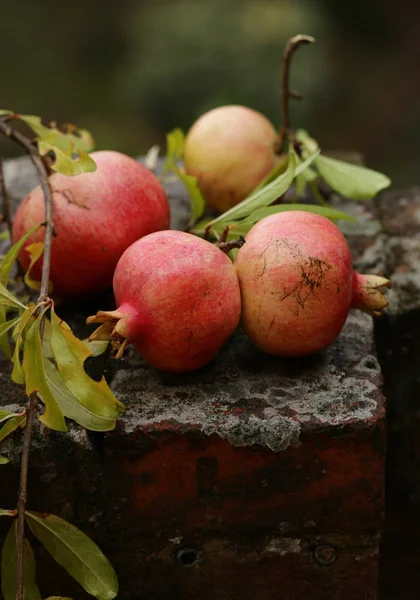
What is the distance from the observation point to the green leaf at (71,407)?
97cm

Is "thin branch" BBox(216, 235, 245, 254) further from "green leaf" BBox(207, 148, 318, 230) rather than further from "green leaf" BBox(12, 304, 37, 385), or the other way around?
"green leaf" BBox(12, 304, 37, 385)

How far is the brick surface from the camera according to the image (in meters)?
1.06

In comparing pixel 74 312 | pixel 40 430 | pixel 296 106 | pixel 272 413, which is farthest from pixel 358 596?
pixel 296 106

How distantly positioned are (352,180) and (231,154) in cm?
27

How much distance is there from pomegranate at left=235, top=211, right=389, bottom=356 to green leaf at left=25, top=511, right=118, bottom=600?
0.37 m

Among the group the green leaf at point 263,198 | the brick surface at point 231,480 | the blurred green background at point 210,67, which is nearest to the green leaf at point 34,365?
the brick surface at point 231,480

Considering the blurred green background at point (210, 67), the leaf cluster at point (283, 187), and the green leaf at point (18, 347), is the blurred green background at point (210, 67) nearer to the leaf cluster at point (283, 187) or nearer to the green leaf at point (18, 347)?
the leaf cluster at point (283, 187)

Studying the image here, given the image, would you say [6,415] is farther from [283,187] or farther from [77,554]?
[283,187]

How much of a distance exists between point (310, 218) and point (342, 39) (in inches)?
183

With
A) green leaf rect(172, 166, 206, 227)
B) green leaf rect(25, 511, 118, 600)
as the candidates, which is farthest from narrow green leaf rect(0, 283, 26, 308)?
green leaf rect(172, 166, 206, 227)

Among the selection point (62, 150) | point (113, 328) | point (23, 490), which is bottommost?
point (23, 490)

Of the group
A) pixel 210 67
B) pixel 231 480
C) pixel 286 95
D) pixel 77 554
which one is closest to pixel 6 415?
pixel 77 554

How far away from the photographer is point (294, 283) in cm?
107

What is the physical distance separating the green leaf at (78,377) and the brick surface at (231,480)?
93 mm
